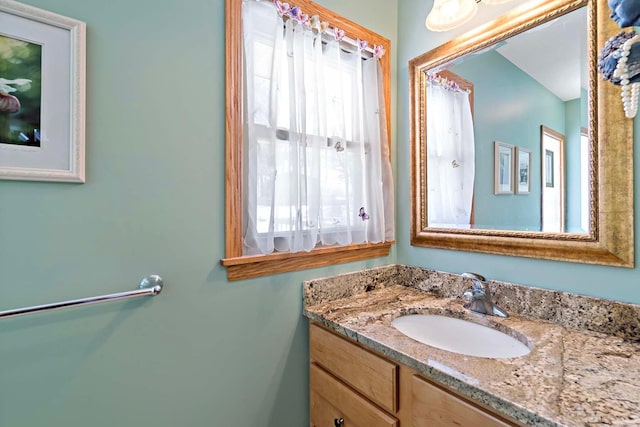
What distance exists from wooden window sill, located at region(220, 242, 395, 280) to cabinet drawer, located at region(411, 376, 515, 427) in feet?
1.92

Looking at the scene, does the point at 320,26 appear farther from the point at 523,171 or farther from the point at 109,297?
the point at 109,297

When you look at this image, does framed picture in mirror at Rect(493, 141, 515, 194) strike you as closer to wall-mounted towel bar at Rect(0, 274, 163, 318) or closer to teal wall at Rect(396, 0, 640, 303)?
teal wall at Rect(396, 0, 640, 303)

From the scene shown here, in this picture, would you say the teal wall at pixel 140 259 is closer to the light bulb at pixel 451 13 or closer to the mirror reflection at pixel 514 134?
the light bulb at pixel 451 13

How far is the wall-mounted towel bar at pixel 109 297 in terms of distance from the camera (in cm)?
70

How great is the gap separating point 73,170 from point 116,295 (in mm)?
354

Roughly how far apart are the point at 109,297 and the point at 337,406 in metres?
0.85

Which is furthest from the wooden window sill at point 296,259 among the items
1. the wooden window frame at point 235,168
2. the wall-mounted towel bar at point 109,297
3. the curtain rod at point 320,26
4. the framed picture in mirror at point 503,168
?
the curtain rod at point 320,26

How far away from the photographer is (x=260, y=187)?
3.63ft

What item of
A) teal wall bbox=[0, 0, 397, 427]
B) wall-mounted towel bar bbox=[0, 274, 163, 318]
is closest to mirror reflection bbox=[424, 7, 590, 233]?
teal wall bbox=[0, 0, 397, 427]

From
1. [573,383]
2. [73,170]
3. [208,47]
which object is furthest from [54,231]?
[573,383]

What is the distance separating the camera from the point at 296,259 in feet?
4.00

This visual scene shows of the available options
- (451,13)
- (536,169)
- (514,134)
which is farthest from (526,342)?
(451,13)

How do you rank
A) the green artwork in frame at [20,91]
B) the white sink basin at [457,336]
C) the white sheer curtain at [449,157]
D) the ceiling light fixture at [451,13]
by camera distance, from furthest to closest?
the white sheer curtain at [449,157], the ceiling light fixture at [451,13], the white sink basin at [457,336], the green artwork in frame at [20,91]

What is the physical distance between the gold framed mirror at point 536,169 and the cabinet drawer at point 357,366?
2.13ft
